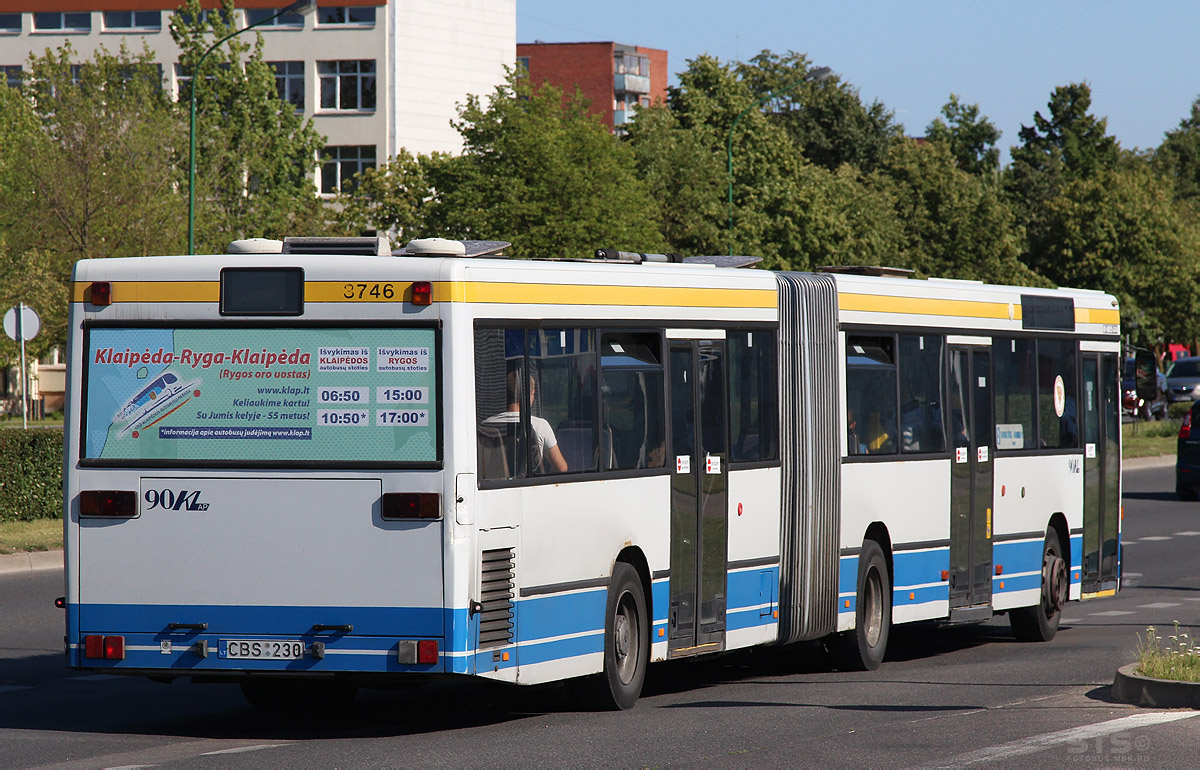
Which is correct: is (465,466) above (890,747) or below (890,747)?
above

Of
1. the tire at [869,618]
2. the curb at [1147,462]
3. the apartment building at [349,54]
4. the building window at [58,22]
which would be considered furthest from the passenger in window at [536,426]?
the building window at [58,22]

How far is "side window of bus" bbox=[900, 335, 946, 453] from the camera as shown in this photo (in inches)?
547

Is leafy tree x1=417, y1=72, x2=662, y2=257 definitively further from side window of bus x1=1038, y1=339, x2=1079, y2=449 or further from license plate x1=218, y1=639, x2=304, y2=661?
license plate x1=218, y1=639, x2=304, y2=661

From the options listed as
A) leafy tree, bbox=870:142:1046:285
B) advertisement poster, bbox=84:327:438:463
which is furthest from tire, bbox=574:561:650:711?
leafy tree, bbox=870:142:1046:285

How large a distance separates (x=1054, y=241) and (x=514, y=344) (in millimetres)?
64134

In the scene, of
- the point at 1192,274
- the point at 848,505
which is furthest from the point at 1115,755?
the point at 1192,274

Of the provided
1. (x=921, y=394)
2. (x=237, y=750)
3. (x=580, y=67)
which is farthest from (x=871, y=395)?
(x=580, y=67)

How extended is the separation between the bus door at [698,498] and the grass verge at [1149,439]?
31409 mm

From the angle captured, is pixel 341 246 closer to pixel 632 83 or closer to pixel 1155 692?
pixel 1155 692

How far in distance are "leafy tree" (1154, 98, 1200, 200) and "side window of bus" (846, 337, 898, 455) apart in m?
104

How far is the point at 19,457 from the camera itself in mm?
22703

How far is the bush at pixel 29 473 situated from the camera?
74.1 ft

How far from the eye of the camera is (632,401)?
35.1 ft

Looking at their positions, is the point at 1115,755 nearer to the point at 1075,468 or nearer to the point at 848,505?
the point at 848,505
